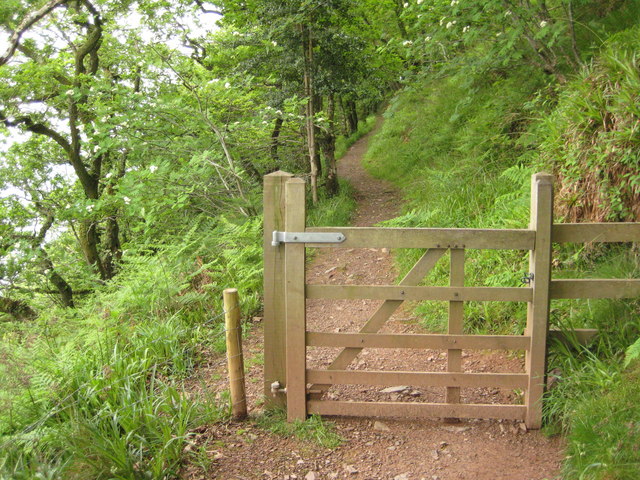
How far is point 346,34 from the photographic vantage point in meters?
10.7

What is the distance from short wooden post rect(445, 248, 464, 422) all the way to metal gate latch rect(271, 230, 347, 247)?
2.68ft

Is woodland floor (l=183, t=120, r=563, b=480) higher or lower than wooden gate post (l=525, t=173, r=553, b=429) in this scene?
lower

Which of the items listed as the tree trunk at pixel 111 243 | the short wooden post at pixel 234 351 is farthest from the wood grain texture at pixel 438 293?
the tree trunk at pixel 111 243

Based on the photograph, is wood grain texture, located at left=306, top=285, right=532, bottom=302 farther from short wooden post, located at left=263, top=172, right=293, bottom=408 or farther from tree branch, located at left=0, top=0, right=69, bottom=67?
tree branch, located at left=0, top=0, right=69, bottom=67

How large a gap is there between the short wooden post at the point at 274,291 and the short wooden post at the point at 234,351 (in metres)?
0.20

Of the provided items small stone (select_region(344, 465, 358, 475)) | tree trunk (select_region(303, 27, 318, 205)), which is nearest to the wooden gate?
small stone (select_region(344, 465, 358, 475))

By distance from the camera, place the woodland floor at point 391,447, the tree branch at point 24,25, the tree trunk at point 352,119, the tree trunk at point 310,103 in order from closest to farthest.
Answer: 1. the woodland floor at point 391,447
2. the tree branch at point 24,25
3. the tree trunk at point 310,103
4. the tree trunk at point 352,119

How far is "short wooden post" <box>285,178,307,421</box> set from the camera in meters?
3.69

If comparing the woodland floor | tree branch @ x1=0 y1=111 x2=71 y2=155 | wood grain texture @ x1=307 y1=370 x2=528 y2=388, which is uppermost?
tree branch @ x1=0 y1=111 x2=71 y2=155

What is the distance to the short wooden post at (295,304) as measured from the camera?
3.69m

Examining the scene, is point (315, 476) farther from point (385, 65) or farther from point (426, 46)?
point (385, 65)

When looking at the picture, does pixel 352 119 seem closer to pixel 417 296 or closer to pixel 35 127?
pixel 35 127

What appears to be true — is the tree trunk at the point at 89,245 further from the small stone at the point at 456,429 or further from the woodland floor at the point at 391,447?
the small stone at the point at 456,429

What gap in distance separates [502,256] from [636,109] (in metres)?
1.99
